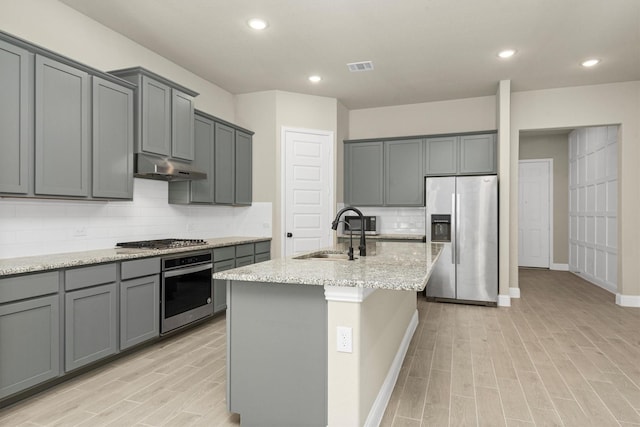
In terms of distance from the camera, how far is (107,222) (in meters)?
3.54

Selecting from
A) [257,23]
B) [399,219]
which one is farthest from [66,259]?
[399,219]

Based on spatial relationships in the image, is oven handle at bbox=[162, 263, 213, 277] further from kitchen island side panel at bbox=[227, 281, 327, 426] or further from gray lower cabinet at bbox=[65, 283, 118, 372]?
kitchen island side panel at bbox=[227, 281, 327, 426]

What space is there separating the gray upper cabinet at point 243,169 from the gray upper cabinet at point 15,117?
8.63 feet

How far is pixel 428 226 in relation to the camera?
17.2 feet

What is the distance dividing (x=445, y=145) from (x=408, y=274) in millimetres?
4096

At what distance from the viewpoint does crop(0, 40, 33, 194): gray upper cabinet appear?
7.88 ft

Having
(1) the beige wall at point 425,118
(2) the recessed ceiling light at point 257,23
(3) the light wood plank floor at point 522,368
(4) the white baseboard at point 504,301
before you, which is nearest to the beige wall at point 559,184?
(1) the beige wall at point 425,118

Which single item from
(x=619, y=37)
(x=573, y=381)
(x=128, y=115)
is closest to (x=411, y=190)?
(x=619, y=37)

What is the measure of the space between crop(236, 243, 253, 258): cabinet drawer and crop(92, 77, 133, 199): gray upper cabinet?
1494 mm

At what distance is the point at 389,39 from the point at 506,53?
1368 mm

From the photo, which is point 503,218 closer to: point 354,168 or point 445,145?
point 445,145

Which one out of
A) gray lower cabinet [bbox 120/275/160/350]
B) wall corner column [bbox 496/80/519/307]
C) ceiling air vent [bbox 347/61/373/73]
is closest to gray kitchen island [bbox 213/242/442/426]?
gray lower cabinet [bbox 120/275/160/350]

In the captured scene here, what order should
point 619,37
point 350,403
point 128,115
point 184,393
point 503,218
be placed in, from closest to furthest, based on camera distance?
point 350,403 → point 184,393 → point 128,115 → point 619,37 → point 503,218

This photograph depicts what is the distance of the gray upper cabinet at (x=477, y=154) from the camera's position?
17.5 ft
